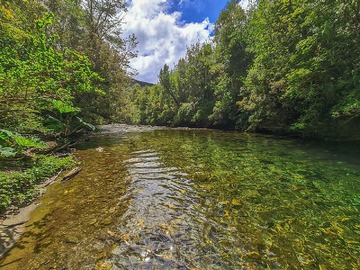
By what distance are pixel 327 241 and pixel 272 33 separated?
21977mm

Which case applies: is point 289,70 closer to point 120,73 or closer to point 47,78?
point 120,73

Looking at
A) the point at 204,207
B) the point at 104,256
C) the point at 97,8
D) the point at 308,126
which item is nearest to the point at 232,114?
the point at 308,126

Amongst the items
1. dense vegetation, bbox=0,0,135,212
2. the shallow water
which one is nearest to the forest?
dense vegetation, bbox=0,0,135,212

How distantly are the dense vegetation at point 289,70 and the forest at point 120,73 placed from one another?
80 mm

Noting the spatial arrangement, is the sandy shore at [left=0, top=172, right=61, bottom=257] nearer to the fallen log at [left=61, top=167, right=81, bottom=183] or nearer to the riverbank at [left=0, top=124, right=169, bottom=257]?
the riverbank at [left=0, top=124, right=169, bottom=257]

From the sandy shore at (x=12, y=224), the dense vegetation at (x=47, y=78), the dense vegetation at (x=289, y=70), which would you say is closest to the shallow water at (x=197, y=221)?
the sandy shore at (x=12, y=224)

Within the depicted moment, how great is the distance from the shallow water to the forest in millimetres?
1690

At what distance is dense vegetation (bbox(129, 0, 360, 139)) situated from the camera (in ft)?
42.3

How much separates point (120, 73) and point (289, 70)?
1565cm

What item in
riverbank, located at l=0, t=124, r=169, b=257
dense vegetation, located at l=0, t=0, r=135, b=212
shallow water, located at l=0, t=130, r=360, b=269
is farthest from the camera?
dense vegetation, located at l=0, t=0, r=135, b=212

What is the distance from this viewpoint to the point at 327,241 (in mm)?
3709

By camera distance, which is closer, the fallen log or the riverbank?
the riverbank

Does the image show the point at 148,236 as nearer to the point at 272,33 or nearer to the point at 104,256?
the point at 104,256

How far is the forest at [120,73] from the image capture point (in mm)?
5391
